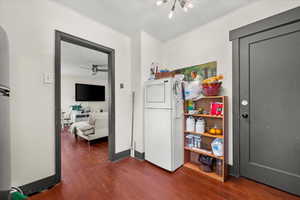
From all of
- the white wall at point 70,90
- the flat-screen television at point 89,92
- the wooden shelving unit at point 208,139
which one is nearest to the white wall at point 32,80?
the wooden shelving unit at point 208,139

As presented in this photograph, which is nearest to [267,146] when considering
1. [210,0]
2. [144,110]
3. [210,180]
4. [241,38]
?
[210,180]

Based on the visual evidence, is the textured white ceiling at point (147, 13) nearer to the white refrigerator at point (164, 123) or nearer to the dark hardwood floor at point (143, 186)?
the white refrigerator at point (164, 123)

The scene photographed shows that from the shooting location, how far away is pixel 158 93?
6.98 ft

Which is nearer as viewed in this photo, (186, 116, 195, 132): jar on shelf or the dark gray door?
the dark gray door

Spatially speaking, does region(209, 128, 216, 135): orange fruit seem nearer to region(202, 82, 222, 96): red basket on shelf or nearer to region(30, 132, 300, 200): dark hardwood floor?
region(202, 82, 222, 96): red basket on shelf

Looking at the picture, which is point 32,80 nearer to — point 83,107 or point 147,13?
point 147,13

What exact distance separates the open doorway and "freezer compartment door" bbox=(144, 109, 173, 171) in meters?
0.66

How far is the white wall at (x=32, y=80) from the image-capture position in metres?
1.41

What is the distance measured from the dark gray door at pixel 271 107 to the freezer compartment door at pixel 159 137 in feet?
3.44

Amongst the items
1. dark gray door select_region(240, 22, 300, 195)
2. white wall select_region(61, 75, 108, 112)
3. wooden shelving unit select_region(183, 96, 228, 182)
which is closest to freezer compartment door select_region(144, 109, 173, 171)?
wooden shelving unit select_region(183, 96, 228, 182)

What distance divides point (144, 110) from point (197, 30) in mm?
1783

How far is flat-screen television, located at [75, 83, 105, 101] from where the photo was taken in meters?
6.08

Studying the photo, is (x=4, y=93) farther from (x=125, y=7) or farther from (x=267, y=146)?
(x=267, y=146)

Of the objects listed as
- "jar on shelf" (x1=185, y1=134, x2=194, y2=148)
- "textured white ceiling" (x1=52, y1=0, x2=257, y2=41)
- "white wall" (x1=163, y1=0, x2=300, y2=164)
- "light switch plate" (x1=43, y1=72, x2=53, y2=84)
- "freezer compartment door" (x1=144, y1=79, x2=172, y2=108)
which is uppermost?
"textured white ceiling" (x1=52, y1=0, x2=257, y2=41)
